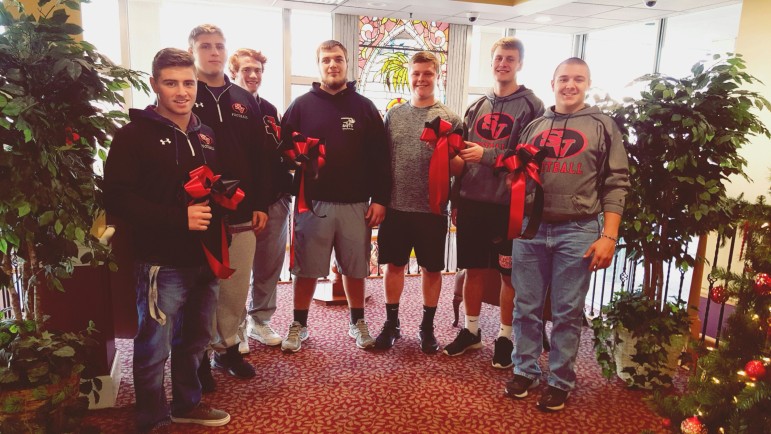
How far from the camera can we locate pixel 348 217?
291 centimetres

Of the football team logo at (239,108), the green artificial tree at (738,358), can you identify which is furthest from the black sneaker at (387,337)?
the green artificial tree at (738,358)

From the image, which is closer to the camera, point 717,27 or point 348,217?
point 348,217

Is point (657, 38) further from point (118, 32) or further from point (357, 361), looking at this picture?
point (118, 32)

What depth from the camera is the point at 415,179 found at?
292 centimetres

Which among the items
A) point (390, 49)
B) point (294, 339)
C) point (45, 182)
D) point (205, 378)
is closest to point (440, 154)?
point (294, 339)

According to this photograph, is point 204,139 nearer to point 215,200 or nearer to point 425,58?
point 215,200

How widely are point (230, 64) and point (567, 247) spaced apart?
85.5 inches

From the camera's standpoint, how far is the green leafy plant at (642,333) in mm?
2670

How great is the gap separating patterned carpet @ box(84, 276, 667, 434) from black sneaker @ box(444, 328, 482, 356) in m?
0.04

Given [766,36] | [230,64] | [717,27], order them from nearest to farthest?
[230,64], [766,36], [717,27]

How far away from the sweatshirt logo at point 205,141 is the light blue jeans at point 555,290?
1444 millimetres

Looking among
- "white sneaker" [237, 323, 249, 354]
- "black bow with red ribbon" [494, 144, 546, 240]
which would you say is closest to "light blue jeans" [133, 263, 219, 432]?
"white sneaker" [237, 323, 249, 354]

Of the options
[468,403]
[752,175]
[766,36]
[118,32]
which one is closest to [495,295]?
[468,403]

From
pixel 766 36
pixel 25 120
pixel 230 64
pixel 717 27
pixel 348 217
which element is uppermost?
pixel 717 27
